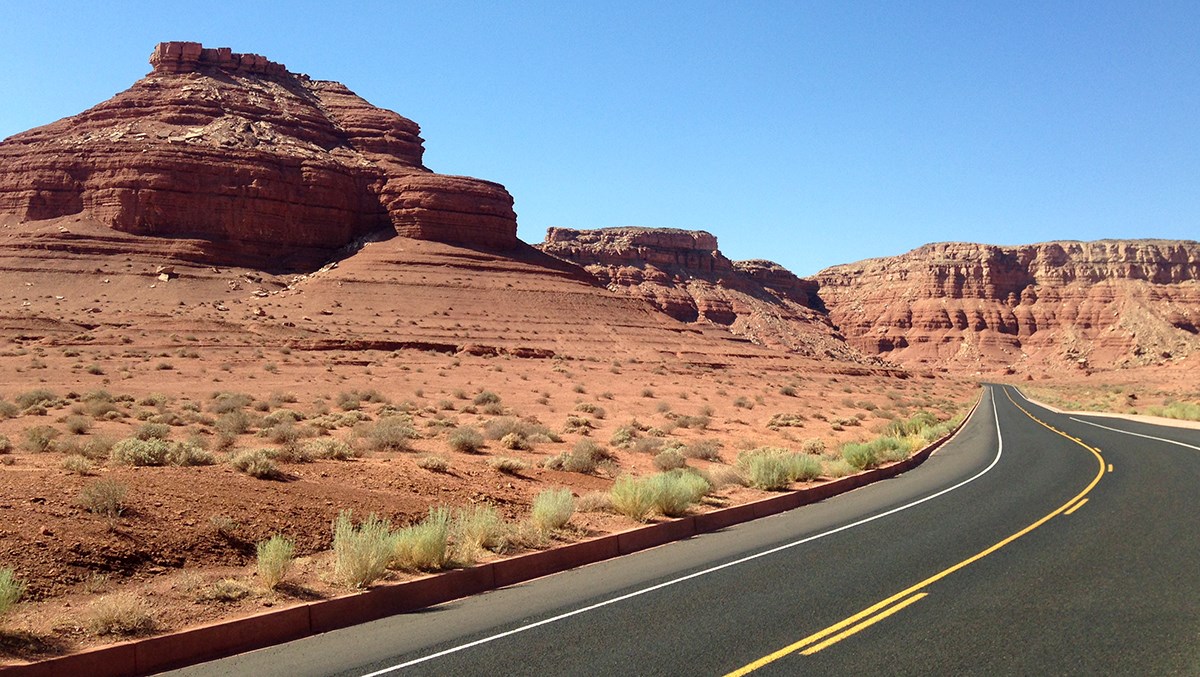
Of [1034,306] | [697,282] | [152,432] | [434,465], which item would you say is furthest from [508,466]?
[1034,306]

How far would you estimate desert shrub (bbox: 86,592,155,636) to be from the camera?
21.4ft

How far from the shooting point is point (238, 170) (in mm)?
77688

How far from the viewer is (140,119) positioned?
84.1 m

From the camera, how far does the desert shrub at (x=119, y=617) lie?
6.53 meters

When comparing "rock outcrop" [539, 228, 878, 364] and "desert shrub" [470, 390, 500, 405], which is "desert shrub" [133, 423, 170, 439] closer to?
"desert shrub" [470, 390, 500, 405]

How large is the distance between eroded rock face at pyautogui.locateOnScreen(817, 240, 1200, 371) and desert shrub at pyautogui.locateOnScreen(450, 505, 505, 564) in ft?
472

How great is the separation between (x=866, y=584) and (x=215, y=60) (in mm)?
107693

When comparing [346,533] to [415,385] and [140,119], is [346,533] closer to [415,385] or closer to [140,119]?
[415,385]

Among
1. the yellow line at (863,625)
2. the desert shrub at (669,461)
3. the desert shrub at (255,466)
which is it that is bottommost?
the desert shrub at (669,461)

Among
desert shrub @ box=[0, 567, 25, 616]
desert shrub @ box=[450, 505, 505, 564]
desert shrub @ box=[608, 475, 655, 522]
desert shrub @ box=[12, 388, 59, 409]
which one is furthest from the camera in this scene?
desert shrub @ box=[12, 388, 59, 409]

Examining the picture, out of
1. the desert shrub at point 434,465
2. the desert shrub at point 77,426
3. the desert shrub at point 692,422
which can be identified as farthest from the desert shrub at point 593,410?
the desert shrub at point 77,426

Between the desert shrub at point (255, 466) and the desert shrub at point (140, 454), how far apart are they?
3.52 ft

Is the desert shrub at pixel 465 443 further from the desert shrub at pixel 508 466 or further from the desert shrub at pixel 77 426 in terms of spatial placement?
the desert shrub at pixel 77 426

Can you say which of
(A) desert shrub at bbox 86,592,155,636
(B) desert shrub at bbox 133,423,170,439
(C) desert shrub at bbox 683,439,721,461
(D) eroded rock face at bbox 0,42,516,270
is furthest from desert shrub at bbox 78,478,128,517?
(D) eroded rock face at bbox 0,42,516,270
